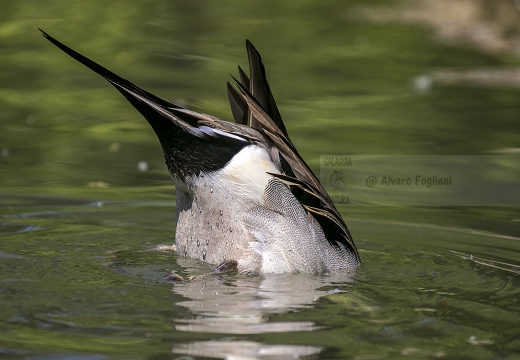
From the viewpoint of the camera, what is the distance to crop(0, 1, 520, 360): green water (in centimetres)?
453

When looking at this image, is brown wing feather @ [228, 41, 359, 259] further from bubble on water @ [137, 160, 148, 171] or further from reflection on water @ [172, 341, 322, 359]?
bubble on water @ [137, 160, 148, 171]

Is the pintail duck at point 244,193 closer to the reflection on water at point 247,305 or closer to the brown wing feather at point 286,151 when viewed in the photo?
the brown wing feather at point 286,151

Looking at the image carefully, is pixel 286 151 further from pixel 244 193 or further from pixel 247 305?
pixel 247 305

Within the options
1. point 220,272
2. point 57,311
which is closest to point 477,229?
point 220,272

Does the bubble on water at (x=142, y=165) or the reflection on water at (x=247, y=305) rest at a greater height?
the bubble on water at (x=142, y=165)

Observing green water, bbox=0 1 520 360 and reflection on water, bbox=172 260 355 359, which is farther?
green water, bbox=0 1 520 360

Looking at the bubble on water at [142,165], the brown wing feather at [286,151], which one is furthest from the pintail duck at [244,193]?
the bubble on water at [142,165]

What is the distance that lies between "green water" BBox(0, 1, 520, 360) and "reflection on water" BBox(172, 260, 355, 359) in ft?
0.04

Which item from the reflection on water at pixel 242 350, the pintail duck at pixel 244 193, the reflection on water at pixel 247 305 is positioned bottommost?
the reflection on water at pixel 242 350

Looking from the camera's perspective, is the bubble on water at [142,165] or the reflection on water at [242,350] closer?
the reflection on water at [242,350]

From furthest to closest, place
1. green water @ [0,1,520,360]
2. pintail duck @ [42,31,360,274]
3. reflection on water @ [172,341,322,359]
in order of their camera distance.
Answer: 1. pintail duck @ [42,31,360,274]
2. green water @ [0,1,520,360]
3. reflection on water @ [172,341,322,359]

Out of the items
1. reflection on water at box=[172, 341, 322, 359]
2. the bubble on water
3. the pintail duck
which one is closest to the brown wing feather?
the pintail duck

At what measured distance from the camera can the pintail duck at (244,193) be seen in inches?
210

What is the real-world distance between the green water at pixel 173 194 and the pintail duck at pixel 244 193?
150 mm
